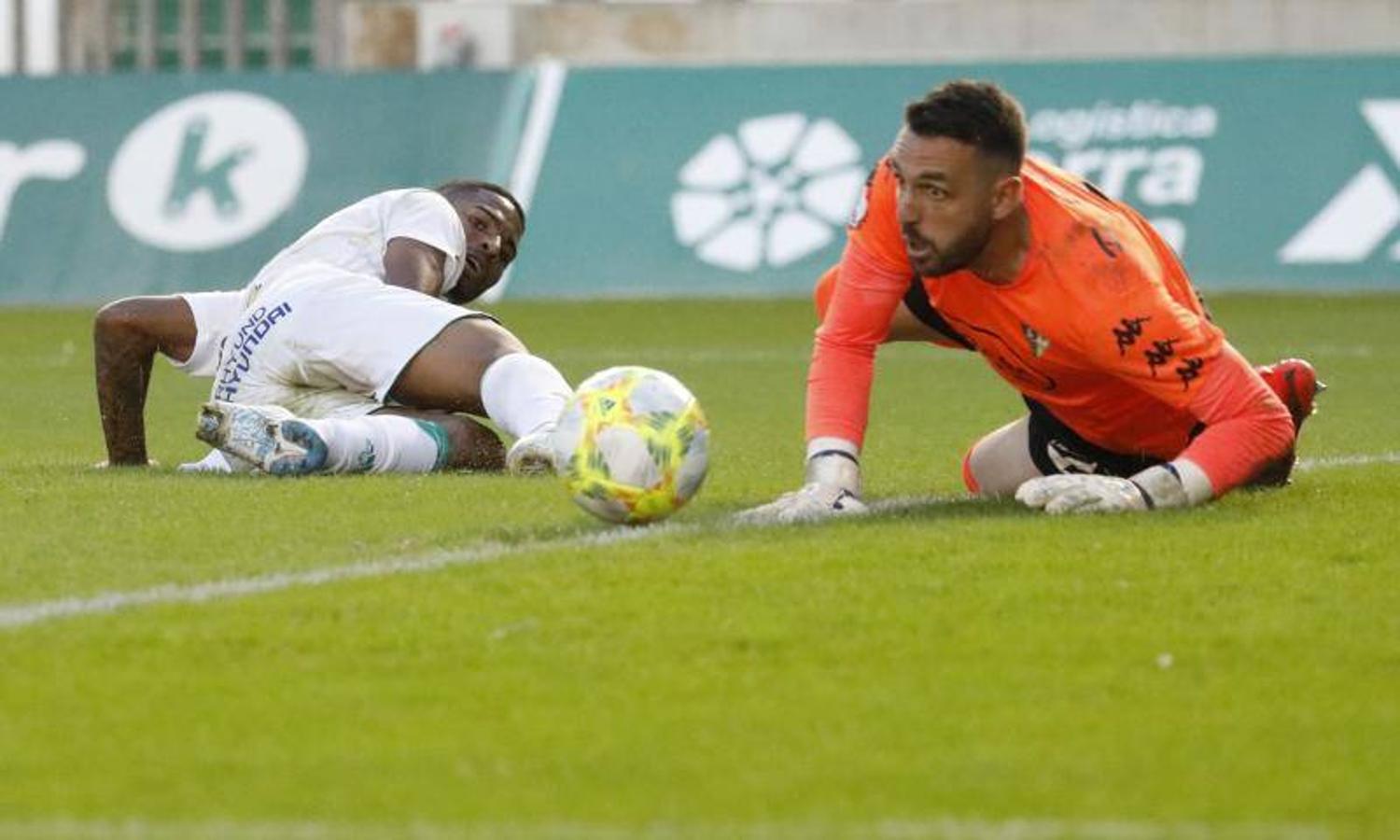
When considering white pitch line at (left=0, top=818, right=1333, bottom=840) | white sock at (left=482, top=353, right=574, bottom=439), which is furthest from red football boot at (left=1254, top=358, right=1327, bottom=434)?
white pitch line at (left=0, top=818, right=1333, bottom=840)

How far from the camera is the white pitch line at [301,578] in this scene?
546cm

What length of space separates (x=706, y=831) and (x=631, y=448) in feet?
9.63

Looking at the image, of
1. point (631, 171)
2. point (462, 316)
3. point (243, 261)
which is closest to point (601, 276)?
point (631, 171)

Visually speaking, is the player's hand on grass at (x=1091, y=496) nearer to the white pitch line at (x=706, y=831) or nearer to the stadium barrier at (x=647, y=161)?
the white pitch line at (x=706, y=831)

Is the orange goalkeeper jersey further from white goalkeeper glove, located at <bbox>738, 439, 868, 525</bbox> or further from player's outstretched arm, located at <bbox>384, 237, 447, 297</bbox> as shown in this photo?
player's outstretched arm, located at <bbox>384, 237, 447, 297</bbox>

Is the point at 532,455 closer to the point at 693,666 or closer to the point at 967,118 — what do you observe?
the point at 967,118

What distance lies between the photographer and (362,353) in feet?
26.4

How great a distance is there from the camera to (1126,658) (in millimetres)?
4926

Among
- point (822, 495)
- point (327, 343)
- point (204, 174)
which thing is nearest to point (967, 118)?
point (822, 495)

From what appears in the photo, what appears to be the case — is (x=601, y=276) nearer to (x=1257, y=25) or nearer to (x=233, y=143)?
(x=233, y=143)

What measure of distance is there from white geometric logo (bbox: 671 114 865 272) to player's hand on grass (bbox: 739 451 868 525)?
12.2m

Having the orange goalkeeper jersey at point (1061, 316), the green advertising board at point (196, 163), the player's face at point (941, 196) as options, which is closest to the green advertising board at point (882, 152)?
the green advertising board at point (196, 163)

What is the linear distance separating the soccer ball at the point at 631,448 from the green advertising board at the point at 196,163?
42.3 feet

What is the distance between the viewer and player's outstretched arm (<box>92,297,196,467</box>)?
8.52 meters
